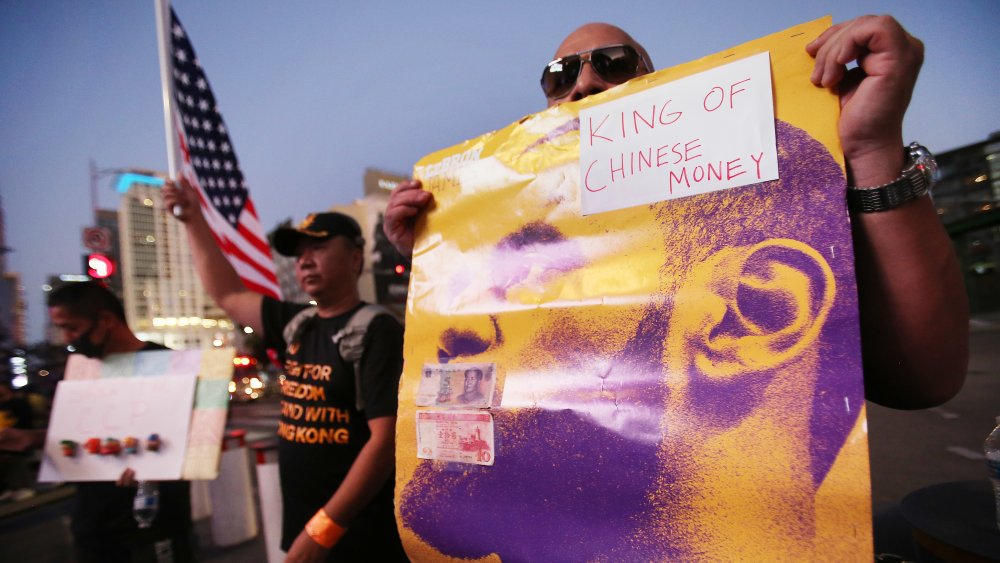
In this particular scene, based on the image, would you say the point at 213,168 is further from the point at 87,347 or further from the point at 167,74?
the point at 87,347

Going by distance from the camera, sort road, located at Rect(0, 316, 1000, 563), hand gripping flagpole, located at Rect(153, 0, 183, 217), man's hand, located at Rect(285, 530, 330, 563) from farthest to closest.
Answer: road, located at Rect(0, 316, 1000, 563) < hand gripping flagpole, located at Rect(153, 0, 183, 217) < man's hand, located at Rect(285, 530, 330, 563)

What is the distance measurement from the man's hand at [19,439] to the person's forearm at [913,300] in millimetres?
2942

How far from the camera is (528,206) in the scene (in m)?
1.17

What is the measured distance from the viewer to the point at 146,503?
7.05 ft

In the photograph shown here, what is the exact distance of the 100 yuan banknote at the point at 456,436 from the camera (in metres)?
1.11

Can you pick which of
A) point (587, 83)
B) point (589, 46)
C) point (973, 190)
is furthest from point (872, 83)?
point (973, 190)

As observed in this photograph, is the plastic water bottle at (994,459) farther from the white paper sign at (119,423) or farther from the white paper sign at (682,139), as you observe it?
the white paper sign at (119,423)

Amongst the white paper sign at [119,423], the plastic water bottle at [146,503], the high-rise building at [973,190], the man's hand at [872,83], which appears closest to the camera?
the man's hand at [872,83]

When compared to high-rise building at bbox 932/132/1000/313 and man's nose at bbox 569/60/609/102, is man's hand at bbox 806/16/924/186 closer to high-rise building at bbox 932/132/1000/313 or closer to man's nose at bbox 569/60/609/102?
man's nose at bbox 569/60/609/102

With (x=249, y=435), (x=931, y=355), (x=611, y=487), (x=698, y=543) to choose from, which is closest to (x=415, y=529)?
(x=611, y=487)

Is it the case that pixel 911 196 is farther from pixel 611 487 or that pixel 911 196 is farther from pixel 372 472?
pixel 372 472

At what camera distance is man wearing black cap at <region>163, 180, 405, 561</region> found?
1716mm

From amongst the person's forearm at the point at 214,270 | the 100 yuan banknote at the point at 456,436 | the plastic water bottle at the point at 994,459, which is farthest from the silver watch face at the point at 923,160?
the person's forearm at the point at 214,270

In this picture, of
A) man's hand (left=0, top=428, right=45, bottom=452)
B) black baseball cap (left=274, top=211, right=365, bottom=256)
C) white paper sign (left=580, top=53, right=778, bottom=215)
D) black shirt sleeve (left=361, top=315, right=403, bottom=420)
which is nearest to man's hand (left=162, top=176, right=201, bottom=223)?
black baseball cap (left=274, top=211, right=365, bottom=256)
